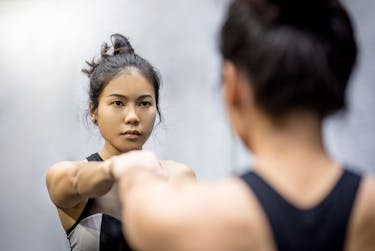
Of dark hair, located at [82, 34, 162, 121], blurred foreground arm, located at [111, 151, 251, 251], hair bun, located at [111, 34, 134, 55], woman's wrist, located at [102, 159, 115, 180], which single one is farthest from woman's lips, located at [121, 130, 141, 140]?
blurred foreground arm, located at [111, 151, 251, 251]

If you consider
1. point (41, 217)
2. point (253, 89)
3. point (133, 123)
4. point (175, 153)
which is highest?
point (253, 89)

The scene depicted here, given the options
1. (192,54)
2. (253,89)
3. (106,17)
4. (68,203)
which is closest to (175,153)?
(192,54)

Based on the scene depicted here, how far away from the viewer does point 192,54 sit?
6.98 ft

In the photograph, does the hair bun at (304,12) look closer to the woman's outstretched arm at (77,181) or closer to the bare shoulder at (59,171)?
the woman's outstretched arm at (77,181)

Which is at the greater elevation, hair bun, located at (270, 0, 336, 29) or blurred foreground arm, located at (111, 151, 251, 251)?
hair bun, located at (270, 0, 336, 29)

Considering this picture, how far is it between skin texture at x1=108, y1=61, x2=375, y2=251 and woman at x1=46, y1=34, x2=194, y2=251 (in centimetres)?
68

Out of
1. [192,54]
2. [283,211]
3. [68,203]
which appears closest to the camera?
[283,211]

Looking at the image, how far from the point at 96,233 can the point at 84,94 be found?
1023mm

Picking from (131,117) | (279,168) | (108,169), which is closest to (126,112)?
(131,117)

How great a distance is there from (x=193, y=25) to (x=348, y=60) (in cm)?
156

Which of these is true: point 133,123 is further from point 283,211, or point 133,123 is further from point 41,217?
point 41,217

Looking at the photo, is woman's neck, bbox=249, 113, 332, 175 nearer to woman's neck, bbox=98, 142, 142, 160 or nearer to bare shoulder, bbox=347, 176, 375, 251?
bare shoulder, bbox=347, 176, 375, 251

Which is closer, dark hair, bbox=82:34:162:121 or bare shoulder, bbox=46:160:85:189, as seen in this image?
bare shoulder, bbox=46:160:85:189

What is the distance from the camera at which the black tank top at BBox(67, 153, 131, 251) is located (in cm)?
135
